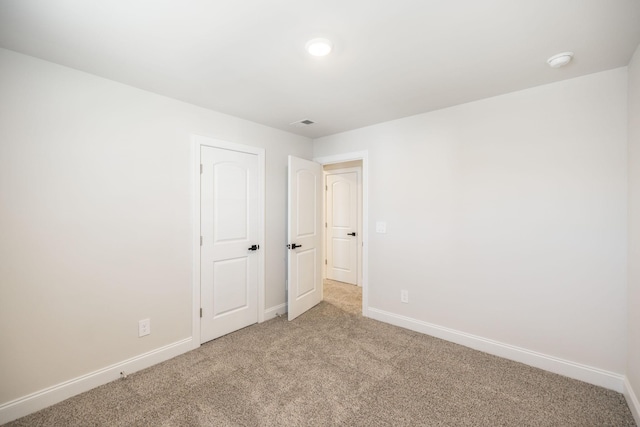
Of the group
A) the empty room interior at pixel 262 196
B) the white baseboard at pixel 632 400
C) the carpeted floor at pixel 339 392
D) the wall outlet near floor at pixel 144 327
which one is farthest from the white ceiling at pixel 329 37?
the carpeted floor at pixel 339 392

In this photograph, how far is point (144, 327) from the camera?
7.72 ft

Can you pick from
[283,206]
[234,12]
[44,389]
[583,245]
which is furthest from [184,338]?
[583,245]

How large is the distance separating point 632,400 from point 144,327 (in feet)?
12.0

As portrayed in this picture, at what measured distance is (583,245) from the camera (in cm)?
213

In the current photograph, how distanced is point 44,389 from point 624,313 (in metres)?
4.18

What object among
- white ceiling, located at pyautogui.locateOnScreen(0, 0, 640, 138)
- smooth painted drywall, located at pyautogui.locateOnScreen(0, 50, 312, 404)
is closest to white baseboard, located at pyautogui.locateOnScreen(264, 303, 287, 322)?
smooth painted drywall, located at pyautogui.locateOnScreen(0, 50, 312, 404)

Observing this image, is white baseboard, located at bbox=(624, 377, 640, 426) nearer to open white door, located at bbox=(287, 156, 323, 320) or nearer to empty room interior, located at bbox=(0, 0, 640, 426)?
empty room interior, located at bbox=(0, 0, 640, 426)

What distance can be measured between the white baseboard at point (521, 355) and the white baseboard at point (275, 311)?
4.34ft

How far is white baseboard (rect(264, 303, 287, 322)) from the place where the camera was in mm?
3344

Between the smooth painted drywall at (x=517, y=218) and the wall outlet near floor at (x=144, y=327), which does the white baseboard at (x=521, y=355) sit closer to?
the smooth painted drywall at (x=517, y=218)

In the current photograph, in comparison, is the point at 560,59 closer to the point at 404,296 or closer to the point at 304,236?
the point at 404,296

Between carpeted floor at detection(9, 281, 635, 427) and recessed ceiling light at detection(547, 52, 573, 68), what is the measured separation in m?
2.35

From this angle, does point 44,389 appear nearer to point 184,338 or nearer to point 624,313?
point 184,338

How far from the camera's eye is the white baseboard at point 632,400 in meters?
1.71
